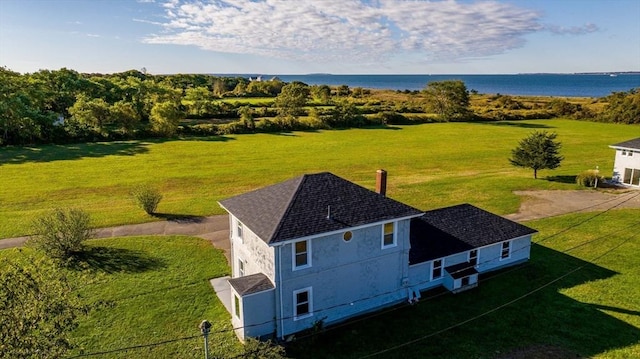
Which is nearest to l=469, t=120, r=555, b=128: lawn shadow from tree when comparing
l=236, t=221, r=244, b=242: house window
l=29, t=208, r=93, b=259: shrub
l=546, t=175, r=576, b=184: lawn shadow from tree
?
l=546, t=175, r=576, b=184: lawn shadow from tree

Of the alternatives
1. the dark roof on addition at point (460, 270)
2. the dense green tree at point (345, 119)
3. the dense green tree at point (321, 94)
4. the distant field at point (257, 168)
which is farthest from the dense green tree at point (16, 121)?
the dense green tree at point (321, 94)

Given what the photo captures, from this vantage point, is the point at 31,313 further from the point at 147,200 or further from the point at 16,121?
the point at 16,121

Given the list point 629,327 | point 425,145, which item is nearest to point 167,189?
point 629,327

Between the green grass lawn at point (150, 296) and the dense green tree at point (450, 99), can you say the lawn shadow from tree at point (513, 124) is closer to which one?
the dense green tree at point (450, 99)

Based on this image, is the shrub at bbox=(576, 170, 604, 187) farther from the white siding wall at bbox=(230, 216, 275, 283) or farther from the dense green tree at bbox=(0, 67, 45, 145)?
the dense green tree at bbox=(0, 67, 45, 145)

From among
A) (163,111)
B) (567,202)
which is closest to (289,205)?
(567,202)

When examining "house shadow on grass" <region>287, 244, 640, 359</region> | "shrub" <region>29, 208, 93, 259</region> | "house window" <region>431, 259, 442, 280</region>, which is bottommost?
"house shadow on grass" <region>287, 244, 640, 359</region>

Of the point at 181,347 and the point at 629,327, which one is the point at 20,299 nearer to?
the point at 181,347
